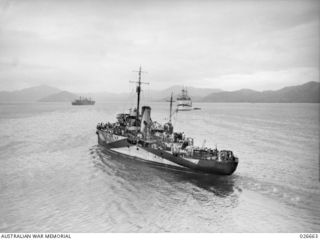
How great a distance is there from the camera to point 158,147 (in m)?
26.3

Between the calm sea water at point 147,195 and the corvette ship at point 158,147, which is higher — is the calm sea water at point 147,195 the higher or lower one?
the lower one

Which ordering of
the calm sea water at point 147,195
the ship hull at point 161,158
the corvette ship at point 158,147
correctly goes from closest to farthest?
the calm sea water at point 147,195 → the ship hull at point 161,158 → the corvette ship at point 158,147

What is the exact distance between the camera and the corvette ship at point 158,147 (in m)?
22.8

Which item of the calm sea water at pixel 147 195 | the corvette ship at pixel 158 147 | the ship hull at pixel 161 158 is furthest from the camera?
the corvette ship at pixel 158 147

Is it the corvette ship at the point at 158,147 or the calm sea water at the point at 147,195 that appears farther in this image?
the corvette ship at the point at 158,147

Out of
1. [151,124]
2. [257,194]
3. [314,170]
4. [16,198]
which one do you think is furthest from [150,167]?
[314,170]

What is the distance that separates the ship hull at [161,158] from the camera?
2247cm

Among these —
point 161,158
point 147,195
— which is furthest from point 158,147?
point 147,195

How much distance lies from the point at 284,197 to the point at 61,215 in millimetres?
16647

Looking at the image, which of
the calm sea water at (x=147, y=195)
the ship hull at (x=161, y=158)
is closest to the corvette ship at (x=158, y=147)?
the ship hull at (x=161, y=158)

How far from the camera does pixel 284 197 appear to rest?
1836 centimetres

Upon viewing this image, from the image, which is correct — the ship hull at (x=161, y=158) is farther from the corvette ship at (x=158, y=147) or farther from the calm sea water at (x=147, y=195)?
the calm sea water at (x=147, y=195)

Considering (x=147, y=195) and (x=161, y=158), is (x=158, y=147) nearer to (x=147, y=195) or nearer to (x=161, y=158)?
(x=161, y=158)

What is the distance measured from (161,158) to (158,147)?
135cm
